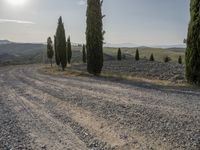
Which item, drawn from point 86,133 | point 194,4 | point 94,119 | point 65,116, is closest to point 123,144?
point 86,133

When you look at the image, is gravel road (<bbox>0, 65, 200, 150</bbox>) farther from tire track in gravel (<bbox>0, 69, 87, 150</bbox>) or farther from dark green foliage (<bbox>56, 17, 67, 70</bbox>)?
dark green foliage (<bbox>56, 17, 67, 70</bbox>)

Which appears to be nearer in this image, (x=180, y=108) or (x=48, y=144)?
Result: (x=48, y=144)

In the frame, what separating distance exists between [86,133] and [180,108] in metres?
3.70

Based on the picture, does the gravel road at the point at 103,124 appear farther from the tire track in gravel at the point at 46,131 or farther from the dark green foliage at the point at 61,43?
the dark green foliage at the point at 61,43

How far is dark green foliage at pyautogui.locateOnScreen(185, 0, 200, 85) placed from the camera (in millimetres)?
17312

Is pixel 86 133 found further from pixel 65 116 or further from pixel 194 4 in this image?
pixel 194 4

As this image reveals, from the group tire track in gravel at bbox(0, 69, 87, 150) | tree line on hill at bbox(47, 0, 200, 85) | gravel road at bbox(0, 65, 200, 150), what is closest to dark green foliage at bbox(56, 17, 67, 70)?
tree line on hill at bbox(47, 0, 200, 85)

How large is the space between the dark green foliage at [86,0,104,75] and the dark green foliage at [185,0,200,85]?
11.6 meters

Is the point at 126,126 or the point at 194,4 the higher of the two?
the point at 194,4

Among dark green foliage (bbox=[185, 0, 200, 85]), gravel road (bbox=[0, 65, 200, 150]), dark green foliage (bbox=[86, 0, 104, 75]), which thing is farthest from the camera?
dark green foliage (bbox=[86, 0, 104, 75])

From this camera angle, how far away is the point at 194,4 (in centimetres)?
1805

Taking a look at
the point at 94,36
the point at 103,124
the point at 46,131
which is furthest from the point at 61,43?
the point at 46,131

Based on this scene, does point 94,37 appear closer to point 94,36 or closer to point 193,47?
point 94,36

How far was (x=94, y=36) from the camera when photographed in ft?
93.8
